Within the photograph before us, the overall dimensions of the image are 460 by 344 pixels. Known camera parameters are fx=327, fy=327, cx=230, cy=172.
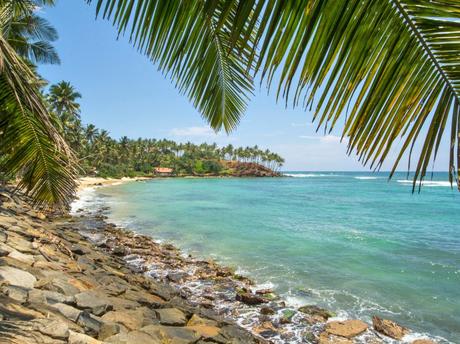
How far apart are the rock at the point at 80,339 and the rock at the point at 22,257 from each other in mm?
2538

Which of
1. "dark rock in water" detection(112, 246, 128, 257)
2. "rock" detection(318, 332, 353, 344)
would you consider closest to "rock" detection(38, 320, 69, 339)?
"rock" detection(318, 332, 353, 344)

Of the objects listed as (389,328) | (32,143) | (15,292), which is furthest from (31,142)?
(389,328)

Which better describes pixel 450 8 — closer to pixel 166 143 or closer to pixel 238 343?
pixel 238 343

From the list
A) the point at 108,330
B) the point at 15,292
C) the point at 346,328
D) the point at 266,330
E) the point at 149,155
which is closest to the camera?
the point at 15,292

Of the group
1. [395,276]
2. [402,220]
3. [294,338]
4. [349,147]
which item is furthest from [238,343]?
A: [402,220]

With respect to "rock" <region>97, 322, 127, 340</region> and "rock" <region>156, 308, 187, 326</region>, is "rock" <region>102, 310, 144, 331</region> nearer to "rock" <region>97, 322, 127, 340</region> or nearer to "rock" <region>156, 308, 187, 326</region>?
"rock" <region>97, 322, 127, 340</region>

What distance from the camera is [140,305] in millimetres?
5484

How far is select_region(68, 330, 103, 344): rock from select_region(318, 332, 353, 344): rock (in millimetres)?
4474

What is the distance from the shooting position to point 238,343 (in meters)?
5.18

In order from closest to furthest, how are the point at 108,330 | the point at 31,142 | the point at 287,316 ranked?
1. the point at 31,142
2. the point at 108,330
3. the point at 287,316

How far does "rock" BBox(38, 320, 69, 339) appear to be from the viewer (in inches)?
119

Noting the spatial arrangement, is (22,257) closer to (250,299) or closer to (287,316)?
(250,299)

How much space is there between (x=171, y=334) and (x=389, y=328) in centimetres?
476

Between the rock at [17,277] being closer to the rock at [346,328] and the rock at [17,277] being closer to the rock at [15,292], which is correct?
the rock at [15,292]
